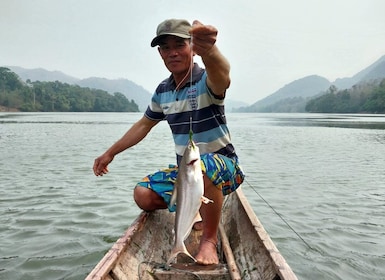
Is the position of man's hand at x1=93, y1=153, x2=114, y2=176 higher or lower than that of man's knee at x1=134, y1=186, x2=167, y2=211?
higher

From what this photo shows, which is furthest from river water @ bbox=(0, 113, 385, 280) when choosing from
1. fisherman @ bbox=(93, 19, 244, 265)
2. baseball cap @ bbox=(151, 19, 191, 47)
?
baseball cap @ bbox=(151, 19, 191, 47)

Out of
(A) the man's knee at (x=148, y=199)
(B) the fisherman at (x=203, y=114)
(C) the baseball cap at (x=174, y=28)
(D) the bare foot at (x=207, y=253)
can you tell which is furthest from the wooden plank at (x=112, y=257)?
(C) the baseball cap at (x=174, y=28)

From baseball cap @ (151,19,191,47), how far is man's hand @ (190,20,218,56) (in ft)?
1.75

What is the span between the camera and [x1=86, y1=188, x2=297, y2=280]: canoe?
308 cm

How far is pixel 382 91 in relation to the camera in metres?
93.2

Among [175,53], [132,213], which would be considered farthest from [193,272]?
[132,213]

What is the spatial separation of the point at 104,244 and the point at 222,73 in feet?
11.6

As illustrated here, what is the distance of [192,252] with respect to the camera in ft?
12.8

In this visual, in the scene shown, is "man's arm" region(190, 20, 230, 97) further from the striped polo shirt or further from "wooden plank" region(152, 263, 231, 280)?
"wooden plank" region(152, 263, 231, 280)

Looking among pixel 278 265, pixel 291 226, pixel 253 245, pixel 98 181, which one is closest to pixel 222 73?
pixel 278 265

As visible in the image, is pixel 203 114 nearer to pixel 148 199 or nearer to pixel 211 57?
pixel 211 57

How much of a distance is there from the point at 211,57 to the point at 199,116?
2.74ft

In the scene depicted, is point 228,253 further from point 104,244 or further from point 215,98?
point 104,244

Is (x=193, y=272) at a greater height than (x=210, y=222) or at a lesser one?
lesser
